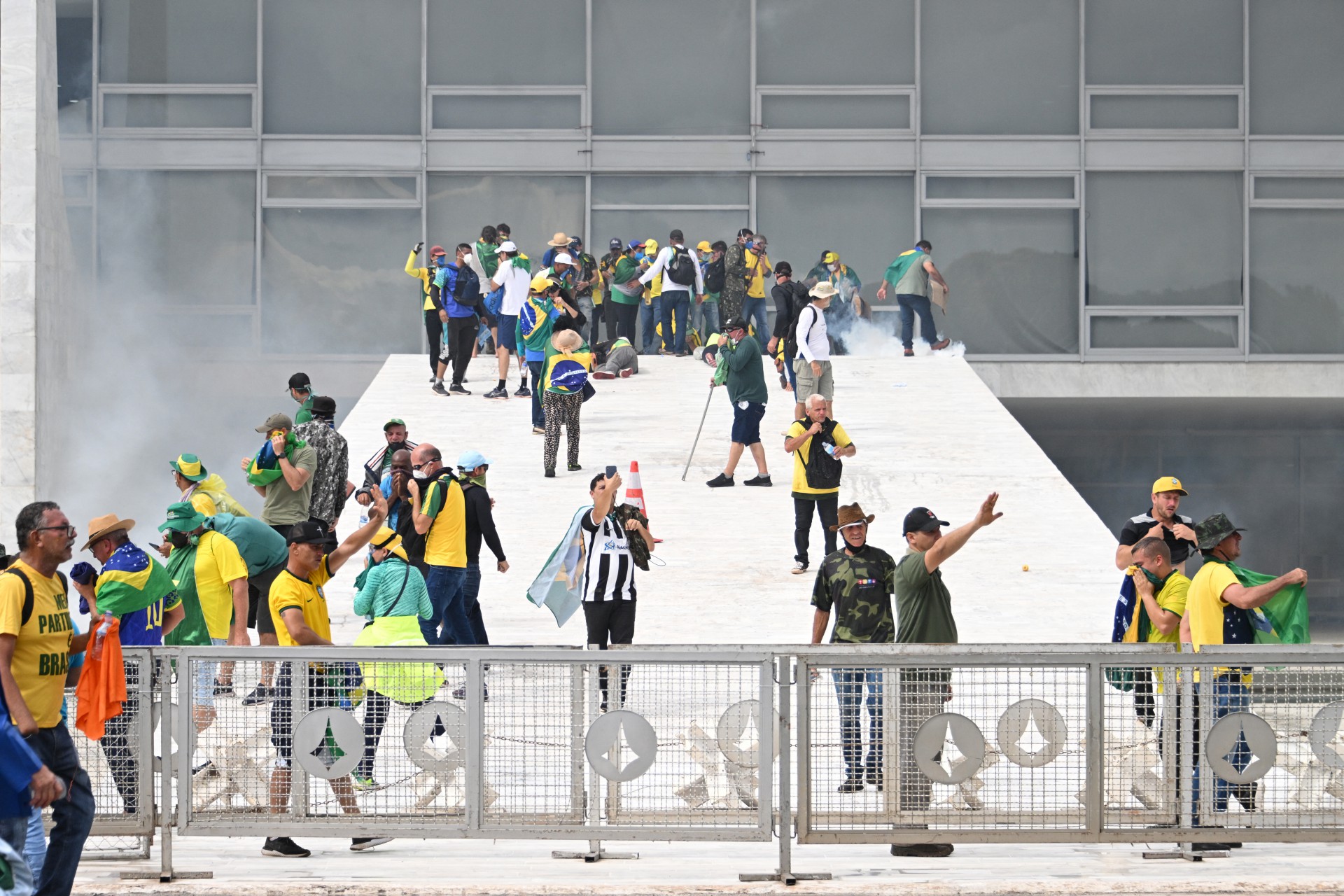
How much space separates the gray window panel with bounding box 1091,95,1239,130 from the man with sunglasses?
19722 millimetres

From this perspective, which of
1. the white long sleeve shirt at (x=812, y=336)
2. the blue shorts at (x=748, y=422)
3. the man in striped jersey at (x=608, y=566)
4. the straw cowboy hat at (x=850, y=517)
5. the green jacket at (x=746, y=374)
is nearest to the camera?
the straw cowboy hat at (x=850, y=517)

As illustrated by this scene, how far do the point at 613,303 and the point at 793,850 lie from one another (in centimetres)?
1418

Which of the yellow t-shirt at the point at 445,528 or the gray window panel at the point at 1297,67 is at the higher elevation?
the gray window panel at the point at 1297,67

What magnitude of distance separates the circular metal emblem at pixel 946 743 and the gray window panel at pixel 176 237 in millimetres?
17993

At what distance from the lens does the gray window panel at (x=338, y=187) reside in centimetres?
2305

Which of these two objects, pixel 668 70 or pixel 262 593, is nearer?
pixel 262 593

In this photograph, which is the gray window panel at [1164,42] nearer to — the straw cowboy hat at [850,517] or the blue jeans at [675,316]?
the blue jeans at [675,316]

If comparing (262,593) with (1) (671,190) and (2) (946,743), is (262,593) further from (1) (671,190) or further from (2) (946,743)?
(1) (671,190)

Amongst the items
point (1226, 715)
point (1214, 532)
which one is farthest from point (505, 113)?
point (1226, 715)

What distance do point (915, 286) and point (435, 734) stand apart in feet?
48.9

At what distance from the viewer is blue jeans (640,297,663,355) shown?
20.7 metres

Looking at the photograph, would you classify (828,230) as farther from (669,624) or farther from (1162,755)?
(1162,755)

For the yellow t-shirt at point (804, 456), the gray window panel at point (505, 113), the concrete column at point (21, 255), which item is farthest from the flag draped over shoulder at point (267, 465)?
the gray window panel at point (505, 113)

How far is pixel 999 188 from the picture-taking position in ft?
76.1
